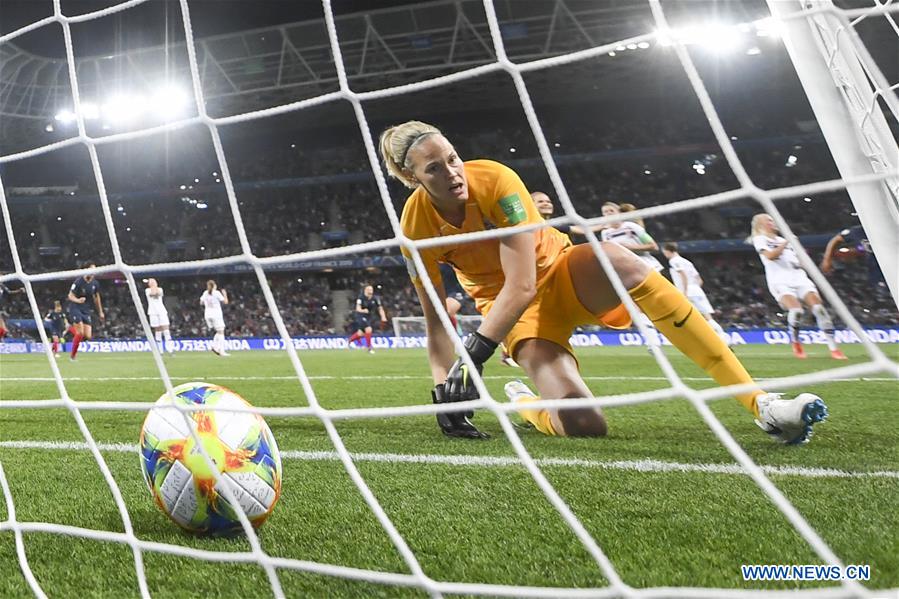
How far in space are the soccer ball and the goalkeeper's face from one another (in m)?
1.15

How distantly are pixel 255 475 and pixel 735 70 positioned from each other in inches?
775

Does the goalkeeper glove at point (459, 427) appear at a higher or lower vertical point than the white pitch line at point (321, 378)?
higher

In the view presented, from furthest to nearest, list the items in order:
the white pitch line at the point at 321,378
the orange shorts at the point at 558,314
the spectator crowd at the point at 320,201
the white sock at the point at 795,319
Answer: the spectator crowd at the point at 320,201 < the white sock at the point at 795,319 < the white pitch line at the point at 321,378 < the orange shorts at the point at 558,314

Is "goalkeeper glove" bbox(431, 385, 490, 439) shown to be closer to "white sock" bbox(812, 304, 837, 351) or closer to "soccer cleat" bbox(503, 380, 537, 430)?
"soccer cleat" bbox(503, 380, 537, 430)

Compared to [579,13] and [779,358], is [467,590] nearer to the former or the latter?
[779,358]

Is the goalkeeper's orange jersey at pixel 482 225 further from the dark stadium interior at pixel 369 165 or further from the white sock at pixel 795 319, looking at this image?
the dark stadium interior at pixel 369 165

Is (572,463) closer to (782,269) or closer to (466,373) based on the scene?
(466,373)

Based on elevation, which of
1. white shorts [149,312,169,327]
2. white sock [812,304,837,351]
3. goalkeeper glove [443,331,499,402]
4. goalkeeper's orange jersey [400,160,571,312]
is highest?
goalkeeper's orange jersey [400,160,571,312]

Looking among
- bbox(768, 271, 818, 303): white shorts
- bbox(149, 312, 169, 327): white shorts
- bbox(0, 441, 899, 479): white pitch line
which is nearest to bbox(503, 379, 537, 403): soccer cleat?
bbox(0, 441, 899, 479): white pitch line

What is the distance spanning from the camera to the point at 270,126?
22.6 meters

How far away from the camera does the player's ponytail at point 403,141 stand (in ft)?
8.63

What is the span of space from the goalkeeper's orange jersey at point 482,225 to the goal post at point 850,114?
4.31 ft

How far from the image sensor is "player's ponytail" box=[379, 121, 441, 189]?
2.63 metres

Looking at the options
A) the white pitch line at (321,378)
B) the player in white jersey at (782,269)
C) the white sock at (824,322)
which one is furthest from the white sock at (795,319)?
the white pitch line at (321,378)
